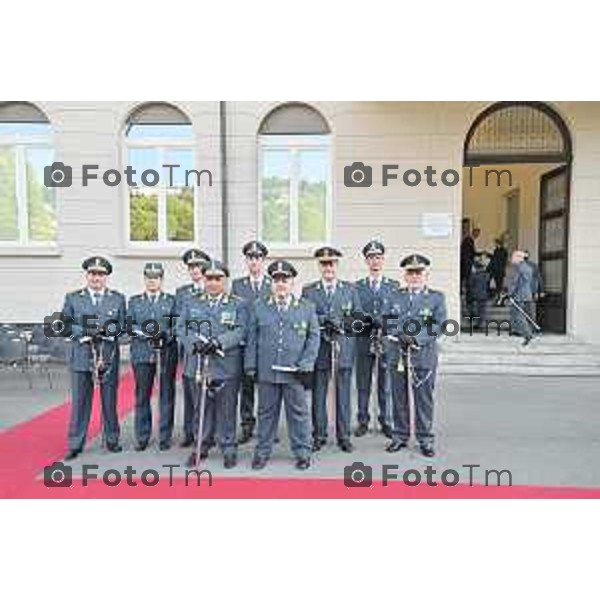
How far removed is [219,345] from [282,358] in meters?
0.53

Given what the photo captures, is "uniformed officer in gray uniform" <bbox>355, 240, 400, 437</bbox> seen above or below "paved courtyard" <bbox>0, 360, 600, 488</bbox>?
above

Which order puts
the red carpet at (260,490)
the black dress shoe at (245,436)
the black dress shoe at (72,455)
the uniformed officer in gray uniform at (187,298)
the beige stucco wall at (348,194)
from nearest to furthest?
the red carpet at (260,490) → the black dress shoe at (72,455) → the uniformed officer in gray uniform at (187,298) → the black dress shoe at (245,436) → the beige stucco wall at (348,194)

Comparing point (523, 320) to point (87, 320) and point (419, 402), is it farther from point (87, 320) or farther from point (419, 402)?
point (87, 320)

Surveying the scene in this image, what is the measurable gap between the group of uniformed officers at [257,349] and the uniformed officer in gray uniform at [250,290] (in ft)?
0.03

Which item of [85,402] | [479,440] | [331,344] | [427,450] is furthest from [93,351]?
[479,440]

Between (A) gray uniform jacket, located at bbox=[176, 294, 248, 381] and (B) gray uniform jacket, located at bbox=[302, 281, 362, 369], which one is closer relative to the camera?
(A) gray uniform jacket, located at bbox=[176, 294, 248, 381]

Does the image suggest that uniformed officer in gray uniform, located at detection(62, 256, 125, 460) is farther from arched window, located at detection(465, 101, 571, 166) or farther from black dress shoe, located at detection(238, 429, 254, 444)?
arched window, located at detection(465, 101, 571, 166)

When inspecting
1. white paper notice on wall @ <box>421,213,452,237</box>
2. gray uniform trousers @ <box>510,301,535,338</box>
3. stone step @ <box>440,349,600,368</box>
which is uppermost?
white paper notice on wall @ <box>421,213,452,237</box>

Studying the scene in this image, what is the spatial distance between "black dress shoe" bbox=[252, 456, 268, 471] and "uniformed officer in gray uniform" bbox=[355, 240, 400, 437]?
129 centimetres

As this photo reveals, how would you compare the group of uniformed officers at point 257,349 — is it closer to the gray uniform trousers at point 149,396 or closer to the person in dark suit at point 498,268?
the gray uniform trousers at point 149,396

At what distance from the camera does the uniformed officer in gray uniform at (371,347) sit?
6.15 metres

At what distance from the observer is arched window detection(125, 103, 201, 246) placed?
10.1 metres

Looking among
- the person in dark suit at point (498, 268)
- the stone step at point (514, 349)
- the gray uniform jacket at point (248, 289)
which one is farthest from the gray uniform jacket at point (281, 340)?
the person in dark suit at point (498, 268)

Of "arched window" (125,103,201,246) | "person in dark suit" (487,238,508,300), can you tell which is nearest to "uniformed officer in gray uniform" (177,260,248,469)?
"arched window" (125,103,201,246)
